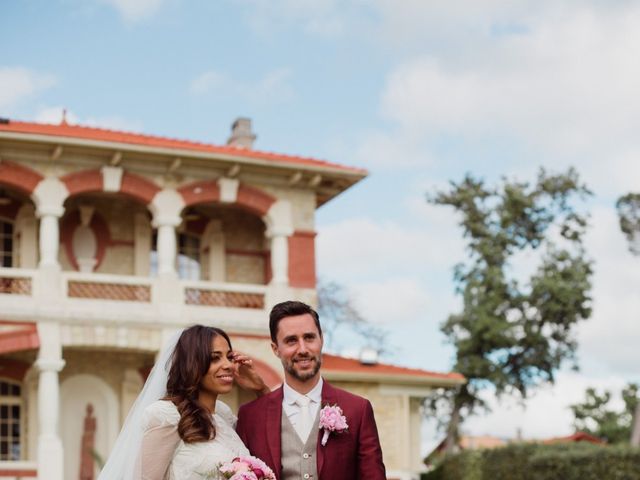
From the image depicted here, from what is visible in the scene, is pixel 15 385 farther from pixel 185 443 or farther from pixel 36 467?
pixel 185 443

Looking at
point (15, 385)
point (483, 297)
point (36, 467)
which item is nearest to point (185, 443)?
point (36, 467)

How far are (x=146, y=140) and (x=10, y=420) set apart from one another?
581 cm

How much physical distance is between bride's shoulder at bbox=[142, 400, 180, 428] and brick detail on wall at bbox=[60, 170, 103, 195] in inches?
655

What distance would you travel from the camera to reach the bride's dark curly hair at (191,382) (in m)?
6.24

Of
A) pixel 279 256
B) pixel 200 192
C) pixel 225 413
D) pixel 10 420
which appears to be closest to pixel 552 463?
pixel 279 256

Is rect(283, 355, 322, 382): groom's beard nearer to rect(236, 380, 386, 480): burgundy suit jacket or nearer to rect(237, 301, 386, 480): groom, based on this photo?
rect(237, 301, 386, 480): groom

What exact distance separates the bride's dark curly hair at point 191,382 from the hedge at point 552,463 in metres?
16.8

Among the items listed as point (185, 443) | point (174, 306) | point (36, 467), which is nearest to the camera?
point (185, 443)

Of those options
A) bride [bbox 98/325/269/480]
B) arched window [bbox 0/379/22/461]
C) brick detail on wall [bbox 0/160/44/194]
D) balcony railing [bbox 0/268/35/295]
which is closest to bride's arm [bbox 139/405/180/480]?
bride [bbox 98/325/269/480]

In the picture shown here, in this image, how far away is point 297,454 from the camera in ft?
20.8

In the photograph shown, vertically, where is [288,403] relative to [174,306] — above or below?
below

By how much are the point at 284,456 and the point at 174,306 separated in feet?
55.0

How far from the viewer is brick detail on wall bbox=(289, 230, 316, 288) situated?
24.2 m

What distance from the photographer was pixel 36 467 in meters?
21.5
